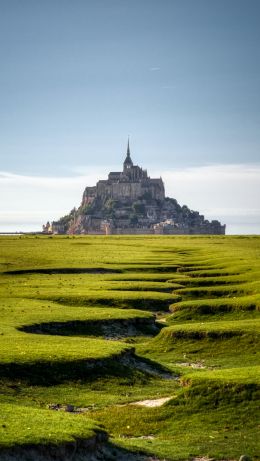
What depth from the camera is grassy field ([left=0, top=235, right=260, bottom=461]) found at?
1959 cm

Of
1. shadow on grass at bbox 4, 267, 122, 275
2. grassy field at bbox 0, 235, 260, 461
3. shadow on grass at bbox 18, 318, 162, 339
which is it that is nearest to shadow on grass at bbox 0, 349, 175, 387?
grassy field at bbox 0, 235, 260, 461

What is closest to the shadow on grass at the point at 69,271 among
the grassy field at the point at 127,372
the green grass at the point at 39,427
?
the grassy field at the point at 127,372

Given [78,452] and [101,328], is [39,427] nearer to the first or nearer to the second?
[78,452]

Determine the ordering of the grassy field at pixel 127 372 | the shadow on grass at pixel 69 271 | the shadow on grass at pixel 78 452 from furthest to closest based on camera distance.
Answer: the shadow on grass at pixel 69 271
the grassy field at pixel 127 372
the shadow on grass at pixel 78 452

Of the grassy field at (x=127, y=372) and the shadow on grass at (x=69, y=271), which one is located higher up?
the shadow on grass at (x=69, y=271)

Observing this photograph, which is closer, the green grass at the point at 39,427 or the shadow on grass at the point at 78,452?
the shadow on grass at the point at 78,452


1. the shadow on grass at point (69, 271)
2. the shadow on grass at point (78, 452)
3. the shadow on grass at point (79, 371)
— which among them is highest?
the shadow on grass at point (69, 271)

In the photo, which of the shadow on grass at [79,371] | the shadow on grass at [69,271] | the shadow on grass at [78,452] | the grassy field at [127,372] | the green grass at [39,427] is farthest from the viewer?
the shadow on grass at [69,271]

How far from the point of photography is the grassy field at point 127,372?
1959 centimetres

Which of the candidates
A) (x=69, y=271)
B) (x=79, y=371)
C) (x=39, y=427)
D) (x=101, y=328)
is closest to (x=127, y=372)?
(x=79, y=371)

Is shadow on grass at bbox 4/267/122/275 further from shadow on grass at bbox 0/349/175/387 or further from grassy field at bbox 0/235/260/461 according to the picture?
shadow on grass at bbox 0/349/175/387

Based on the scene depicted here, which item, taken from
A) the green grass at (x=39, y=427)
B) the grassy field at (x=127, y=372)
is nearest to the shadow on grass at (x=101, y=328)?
the grassy field at (x=127, y=372)

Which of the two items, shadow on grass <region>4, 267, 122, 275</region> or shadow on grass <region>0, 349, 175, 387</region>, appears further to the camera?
shadow on grass <region>4, 267, 122, 275</region>

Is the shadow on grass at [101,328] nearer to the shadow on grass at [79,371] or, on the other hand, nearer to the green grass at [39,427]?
the shadow on grass at [79,371]
